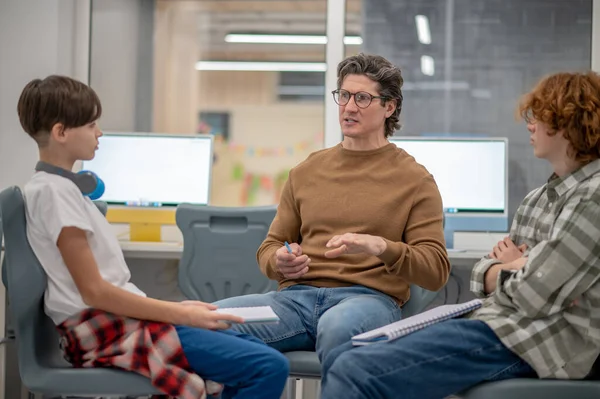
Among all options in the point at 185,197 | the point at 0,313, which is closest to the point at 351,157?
the point at 185,197

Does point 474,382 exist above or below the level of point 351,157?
below

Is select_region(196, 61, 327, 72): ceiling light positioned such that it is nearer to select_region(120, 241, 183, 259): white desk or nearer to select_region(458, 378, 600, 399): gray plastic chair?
select_region(120, 241, 183, 259): white desk

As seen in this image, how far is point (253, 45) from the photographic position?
489cm

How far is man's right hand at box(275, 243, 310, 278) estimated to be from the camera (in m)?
2.11

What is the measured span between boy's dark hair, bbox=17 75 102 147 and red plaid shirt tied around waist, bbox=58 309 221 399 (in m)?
0.41

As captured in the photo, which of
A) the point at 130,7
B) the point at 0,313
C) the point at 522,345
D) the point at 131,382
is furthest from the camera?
the point at 130,7

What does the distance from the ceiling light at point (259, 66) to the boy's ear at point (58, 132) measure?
9.52 feet

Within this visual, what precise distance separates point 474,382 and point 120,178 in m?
2.46

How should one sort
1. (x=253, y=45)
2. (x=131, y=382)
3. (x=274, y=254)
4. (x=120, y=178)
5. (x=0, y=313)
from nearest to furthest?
1. (x=131, y=382)
2. (x=274, y=254)
3. (x=0, y=313)
4. (x=120, y=178)
5. (x=253, y=45)

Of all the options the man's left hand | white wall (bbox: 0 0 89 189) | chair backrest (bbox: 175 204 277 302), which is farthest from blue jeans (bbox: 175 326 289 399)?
white wall (bbox: 0 0 89 189)

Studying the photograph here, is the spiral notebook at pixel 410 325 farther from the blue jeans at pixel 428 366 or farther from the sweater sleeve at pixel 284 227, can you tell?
the sweater sleeve at pixel 284 227

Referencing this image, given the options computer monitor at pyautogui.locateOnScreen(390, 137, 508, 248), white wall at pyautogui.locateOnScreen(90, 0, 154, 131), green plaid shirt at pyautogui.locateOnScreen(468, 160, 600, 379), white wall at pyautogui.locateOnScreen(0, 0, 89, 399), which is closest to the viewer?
green plaid shirt at pyautogui.locateOnScreen(468, 160, 600, 379)

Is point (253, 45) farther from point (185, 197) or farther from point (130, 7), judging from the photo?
point (185, 197)

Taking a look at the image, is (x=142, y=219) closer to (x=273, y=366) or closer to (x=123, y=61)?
(x=123, y=61)
